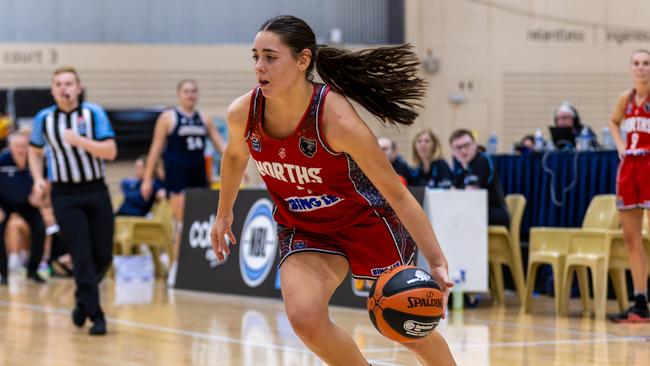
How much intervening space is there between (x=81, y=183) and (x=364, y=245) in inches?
160

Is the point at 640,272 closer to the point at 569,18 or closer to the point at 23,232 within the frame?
the point at 23,232

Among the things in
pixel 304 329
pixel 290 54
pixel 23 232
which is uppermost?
pixel 290 54

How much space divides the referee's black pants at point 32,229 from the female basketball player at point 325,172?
9616mm

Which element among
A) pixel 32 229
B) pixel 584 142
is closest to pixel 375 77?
pixel 584 142

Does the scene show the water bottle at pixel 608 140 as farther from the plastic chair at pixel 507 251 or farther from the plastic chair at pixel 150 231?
the plastic chair at pixel 150 231

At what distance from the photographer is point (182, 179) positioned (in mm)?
12023

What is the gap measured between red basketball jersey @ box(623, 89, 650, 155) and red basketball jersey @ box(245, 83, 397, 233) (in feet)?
15.5

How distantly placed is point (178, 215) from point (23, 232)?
14.8 ft

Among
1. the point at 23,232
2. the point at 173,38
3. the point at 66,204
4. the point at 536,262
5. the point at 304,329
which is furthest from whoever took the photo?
the point at 173,38

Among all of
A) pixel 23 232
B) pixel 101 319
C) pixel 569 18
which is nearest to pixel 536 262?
pixel 101 319

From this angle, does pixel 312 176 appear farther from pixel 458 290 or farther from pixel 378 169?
pixel 458 290

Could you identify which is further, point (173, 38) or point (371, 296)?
point (173, 38)

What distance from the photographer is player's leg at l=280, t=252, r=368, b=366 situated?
4.12 m

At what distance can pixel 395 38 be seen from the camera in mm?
18859
